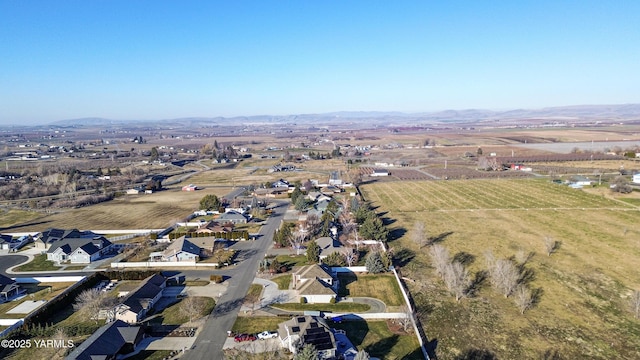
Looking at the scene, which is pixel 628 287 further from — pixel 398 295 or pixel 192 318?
pixel 192 318

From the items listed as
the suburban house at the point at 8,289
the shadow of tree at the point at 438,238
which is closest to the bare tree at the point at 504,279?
the shadow of tree at the point at 438,238

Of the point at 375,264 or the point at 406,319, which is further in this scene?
the point at 375,264

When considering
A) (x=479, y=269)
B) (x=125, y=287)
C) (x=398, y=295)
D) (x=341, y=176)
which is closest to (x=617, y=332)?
(x=479, y=269)

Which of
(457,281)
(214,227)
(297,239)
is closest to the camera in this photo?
(457,281)

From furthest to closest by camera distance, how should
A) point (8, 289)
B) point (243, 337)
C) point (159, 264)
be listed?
point (159, 264) < point (8, 289) < point (243, 337)

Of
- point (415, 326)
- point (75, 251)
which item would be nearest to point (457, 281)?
point (415, 326)

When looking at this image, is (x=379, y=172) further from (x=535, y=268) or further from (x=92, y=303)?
(x=92, y=303)

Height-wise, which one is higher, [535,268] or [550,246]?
[550,246]
